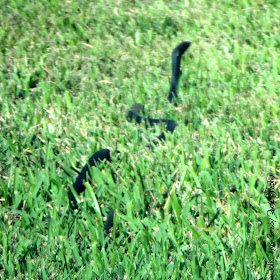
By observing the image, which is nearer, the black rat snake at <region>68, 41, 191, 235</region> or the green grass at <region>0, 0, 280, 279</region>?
the green grass at <region>0, 0, 280, 279</region>

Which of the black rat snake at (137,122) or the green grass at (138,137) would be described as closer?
the green grass at (138,137)

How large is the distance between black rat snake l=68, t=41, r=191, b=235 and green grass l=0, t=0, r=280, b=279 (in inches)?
1.9

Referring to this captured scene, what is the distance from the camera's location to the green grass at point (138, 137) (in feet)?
7.59

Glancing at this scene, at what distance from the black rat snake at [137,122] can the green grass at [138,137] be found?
0.05 meters

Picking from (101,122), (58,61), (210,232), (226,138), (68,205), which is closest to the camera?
(210,232)

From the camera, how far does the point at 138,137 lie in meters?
3.15

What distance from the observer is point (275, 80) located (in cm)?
366

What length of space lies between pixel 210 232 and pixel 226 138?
820 mm

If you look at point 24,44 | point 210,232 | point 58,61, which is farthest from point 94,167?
point 24,44

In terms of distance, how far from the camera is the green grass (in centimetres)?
231

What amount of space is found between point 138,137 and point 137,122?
0.16 metres

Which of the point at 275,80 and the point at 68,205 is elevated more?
the point at 275,80

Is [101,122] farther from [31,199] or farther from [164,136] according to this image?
[31,199]

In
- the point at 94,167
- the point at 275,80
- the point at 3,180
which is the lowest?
the point at 3,180
